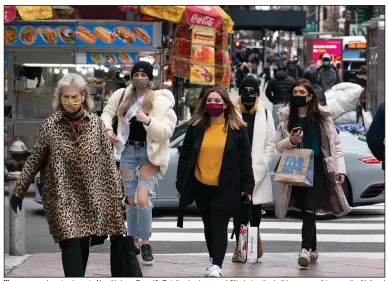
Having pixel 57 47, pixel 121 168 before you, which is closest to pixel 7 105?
pixel 57 47

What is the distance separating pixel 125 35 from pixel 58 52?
3.92 ft

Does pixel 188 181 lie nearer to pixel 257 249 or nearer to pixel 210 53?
pixel 257 249

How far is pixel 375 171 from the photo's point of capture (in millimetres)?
13469

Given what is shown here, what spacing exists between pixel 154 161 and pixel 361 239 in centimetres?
340

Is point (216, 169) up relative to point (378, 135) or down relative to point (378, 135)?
down

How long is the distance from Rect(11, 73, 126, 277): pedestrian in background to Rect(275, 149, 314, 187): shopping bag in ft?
7.65

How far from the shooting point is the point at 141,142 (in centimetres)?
969

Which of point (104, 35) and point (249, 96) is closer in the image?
point (249, 96)

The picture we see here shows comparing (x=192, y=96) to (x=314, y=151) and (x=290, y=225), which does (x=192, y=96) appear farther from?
(x=314, y=151)

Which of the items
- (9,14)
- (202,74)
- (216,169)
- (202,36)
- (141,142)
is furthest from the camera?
(202,74)

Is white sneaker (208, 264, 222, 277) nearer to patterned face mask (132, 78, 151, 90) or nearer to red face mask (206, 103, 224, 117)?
red face mask (206, 103, 224, 117)

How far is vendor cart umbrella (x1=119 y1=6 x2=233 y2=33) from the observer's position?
736 inches

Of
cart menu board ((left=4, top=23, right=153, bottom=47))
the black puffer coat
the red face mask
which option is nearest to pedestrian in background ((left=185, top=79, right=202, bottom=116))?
the black puffer coat

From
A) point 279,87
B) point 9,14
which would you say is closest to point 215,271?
point 9,14
